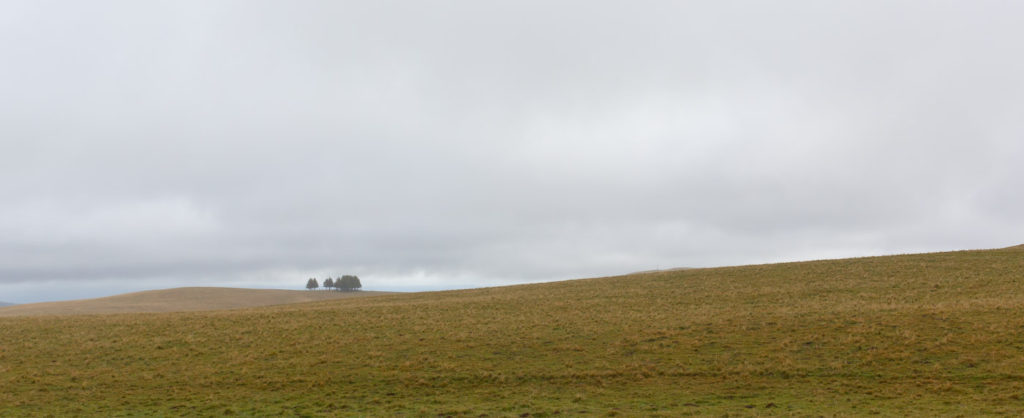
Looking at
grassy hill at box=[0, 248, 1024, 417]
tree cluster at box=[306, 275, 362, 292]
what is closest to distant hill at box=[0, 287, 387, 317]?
tree cluster at box=[306, 275, 362, 292]

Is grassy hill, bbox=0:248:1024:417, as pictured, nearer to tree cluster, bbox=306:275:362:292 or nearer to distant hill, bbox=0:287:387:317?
distant hill, bbox=0:287:387:317

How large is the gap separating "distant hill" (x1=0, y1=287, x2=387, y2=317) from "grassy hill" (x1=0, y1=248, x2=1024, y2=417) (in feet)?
158

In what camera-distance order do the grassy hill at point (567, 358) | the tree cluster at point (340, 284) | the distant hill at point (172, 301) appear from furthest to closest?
the tree cluster at point (340, 284) < the distant hill at point (172, 301) < the grassy hill at point (567, 358)

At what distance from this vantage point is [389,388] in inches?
958

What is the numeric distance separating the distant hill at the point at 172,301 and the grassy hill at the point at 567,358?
48077 millimetres

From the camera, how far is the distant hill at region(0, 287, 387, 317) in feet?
284

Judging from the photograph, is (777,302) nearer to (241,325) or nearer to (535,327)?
(535,327)

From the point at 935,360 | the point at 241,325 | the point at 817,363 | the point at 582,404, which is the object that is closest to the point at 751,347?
the point at 817,363

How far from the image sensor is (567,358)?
27.8 m

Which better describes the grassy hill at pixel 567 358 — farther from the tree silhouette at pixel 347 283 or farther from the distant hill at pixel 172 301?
the tree silhouette at pixel 347 283

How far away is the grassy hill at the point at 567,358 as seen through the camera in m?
21.3

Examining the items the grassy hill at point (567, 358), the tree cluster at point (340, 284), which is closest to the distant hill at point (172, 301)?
the tree cluster at point (340, 284)

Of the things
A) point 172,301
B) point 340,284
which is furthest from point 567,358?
point 340,284

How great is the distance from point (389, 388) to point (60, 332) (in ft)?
91.4
